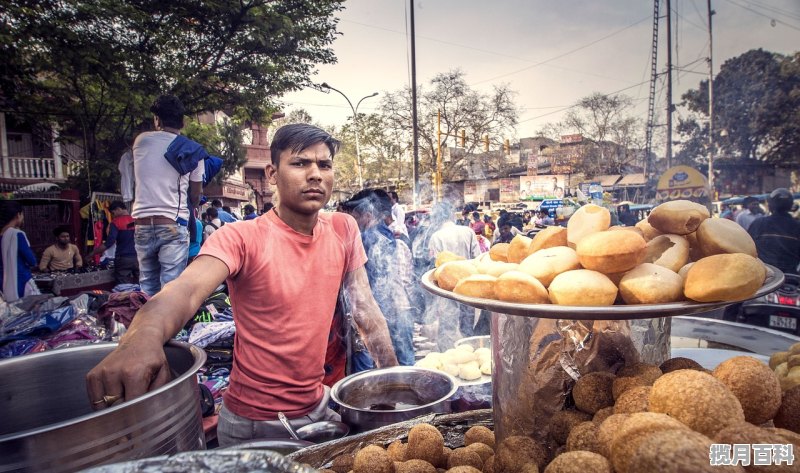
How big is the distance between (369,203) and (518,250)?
3341mm

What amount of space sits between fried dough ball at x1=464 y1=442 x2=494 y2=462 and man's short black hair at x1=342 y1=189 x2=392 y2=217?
3.57m

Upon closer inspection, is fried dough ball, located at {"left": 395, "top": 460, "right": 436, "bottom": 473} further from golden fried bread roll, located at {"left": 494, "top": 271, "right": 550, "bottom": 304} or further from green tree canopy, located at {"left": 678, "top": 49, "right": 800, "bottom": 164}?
green tree canopy, located at {"left": 678, "top": 49, "right": 800, "bottom": 164}

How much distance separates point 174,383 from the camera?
0.85 metres

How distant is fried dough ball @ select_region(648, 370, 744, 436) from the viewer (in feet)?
2.66

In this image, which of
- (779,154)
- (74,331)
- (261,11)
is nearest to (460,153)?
(779,154)

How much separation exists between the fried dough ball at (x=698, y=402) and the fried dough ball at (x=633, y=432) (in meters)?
0.06

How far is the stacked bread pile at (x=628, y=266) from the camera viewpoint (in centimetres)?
99

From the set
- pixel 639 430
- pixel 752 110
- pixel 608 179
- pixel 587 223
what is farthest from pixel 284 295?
pixel 608 179

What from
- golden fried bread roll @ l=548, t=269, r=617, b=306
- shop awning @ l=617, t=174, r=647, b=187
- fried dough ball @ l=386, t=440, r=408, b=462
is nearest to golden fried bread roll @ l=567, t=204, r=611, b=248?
golden fried bread roll @ l=548, t=269, r=617, b=306

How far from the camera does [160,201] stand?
11.6ft

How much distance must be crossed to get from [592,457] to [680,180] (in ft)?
54.8

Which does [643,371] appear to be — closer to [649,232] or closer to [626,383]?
[626,383]

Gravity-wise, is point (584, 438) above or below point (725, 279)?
below

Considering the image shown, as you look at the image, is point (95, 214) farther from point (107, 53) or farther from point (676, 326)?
point (676, 326)
